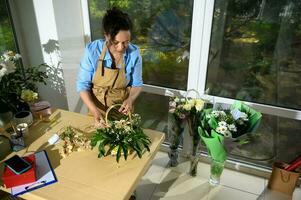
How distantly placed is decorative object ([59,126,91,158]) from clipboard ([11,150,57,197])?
0.10 metres

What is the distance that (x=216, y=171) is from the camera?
6.56ft

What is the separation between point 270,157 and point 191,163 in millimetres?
727

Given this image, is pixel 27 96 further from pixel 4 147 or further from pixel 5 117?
pixel 4 147

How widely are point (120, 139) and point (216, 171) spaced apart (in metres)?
1.07

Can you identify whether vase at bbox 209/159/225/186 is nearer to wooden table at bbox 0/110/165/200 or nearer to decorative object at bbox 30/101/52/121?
wooden table at bbox 0/110/165/200

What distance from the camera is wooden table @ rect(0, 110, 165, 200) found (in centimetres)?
112

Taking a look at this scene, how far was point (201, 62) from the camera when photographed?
196 centimetres

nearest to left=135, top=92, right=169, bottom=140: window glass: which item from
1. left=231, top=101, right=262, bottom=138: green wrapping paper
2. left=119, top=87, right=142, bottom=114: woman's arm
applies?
left=119, top=87, right=142, bottom=114: woman's arm

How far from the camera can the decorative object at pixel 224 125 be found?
1.68 metres

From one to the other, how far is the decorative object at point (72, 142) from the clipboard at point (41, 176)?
0.10 m

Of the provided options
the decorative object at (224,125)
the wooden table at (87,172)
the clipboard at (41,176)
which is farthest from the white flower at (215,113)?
the clipboard at (41,176)

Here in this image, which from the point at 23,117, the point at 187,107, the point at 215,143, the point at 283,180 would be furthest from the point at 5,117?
the point at 283,180

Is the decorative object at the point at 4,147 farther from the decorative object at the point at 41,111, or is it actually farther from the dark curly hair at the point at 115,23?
the dark curly hair at the point at 115,23

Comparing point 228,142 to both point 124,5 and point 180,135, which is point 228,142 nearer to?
point 180,135
